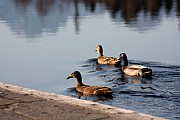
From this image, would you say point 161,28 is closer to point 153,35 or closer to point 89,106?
point 153,35

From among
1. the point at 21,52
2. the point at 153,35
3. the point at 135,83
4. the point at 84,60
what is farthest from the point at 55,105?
the point at 153,35

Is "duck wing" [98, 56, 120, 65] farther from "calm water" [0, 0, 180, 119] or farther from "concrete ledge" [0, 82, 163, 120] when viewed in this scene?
"concrete ledge" [0, 82, 163, 120]

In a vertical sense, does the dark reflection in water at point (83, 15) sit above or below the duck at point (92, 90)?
below

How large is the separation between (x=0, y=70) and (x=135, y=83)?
5021 millimetres

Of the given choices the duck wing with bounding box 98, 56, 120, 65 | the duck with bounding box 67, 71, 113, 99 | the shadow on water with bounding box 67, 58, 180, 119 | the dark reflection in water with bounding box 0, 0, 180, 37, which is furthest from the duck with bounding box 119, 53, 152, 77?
the dark reflection in water with bounding box 0, 0, 180, 37

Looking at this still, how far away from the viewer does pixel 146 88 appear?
1435 cm

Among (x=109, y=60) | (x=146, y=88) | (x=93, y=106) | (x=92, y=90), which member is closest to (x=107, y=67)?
(x=109, y=60)

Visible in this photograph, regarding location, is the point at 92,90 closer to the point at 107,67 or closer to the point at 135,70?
the point at 135,70

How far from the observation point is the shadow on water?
11500 millimetres

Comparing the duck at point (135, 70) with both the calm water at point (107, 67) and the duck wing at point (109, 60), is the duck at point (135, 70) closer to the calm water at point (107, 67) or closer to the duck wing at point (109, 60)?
the calm water at point (107, 67)

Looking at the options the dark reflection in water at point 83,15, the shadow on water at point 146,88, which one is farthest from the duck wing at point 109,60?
the dark reflection in water at point 83,15

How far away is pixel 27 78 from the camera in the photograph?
53.3ft

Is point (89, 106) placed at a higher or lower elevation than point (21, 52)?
higher

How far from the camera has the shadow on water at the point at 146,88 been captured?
37.7 ft
